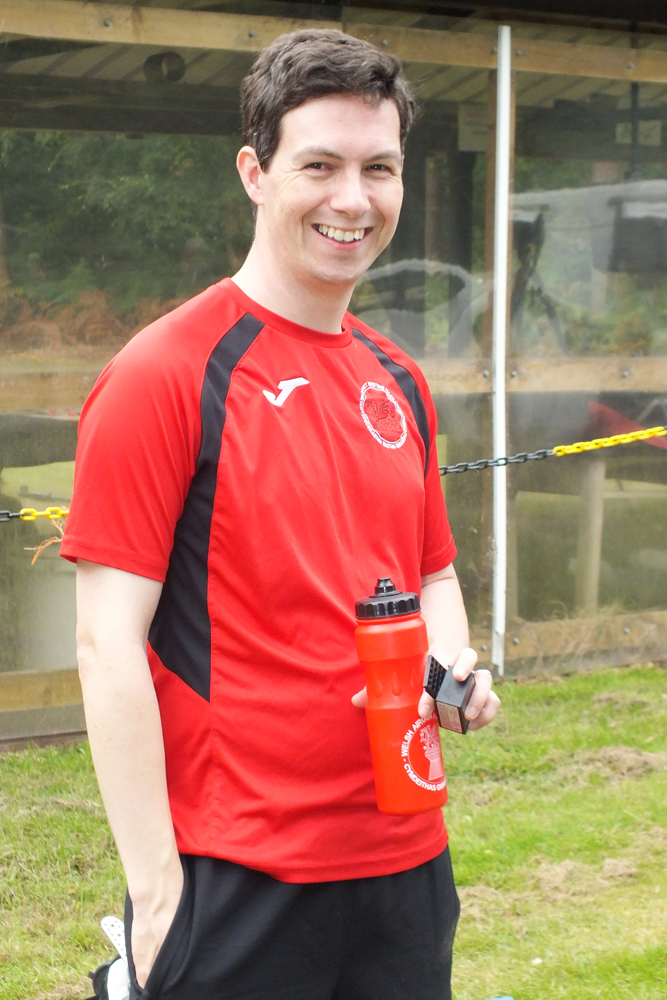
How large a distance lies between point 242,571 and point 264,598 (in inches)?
2.1

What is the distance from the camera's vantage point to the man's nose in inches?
64.8

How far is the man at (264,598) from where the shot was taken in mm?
1512

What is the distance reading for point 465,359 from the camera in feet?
19.1

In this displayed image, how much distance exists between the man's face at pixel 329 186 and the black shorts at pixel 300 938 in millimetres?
963

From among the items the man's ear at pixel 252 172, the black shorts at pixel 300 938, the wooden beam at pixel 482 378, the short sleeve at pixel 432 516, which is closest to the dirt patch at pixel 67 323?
the wooden beam at pixel 482 378

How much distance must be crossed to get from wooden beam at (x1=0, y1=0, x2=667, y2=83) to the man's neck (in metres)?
3.72

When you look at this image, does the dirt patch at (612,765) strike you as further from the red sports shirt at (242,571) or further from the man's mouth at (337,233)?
the man's mouth at (337,233)

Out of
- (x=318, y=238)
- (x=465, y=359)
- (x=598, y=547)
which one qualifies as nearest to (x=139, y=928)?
(x=318, y=238)

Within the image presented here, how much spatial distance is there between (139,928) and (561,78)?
5.42m

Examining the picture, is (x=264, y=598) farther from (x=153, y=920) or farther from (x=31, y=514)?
(x=31, y=514)

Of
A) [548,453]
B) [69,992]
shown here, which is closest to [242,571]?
[69,992]

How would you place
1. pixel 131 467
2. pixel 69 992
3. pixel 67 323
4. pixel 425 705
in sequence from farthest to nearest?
pixel 67 323, pixel 69 992, pixel 425 705, pixel 131 467

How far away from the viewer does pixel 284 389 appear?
168cm

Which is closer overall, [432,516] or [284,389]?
[284,389]
